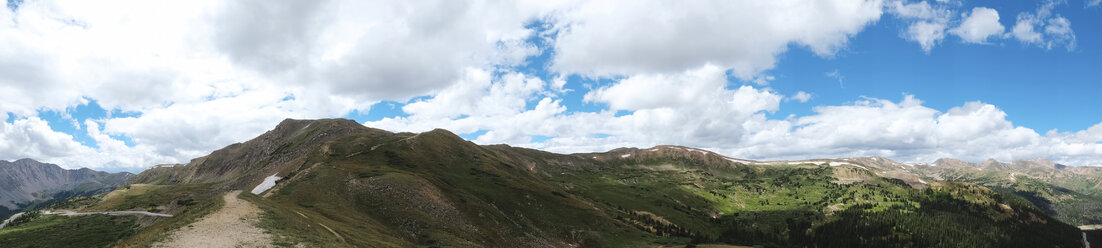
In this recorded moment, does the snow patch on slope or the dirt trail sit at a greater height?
the snow patch on slope

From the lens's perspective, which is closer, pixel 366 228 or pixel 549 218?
pixel 366 228

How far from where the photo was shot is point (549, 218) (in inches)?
4481

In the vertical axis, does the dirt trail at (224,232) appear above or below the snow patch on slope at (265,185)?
below

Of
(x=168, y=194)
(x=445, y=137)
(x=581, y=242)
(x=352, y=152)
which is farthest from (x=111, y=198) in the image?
(x=581, y=242)

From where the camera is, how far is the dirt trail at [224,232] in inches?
1615

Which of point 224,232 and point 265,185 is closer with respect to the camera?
point 224,232

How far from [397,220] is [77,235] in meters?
58.4

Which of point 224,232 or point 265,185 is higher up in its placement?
point 265,185

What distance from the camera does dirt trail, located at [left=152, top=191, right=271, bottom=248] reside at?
41031 mm

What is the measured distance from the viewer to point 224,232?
45.2 metres

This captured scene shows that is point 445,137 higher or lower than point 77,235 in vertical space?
higher

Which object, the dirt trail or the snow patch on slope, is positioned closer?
the dirt trail

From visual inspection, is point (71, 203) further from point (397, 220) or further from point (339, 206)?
point (397, 220)

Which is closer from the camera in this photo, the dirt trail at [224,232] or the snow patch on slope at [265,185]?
the dirt trail at [224,232]
